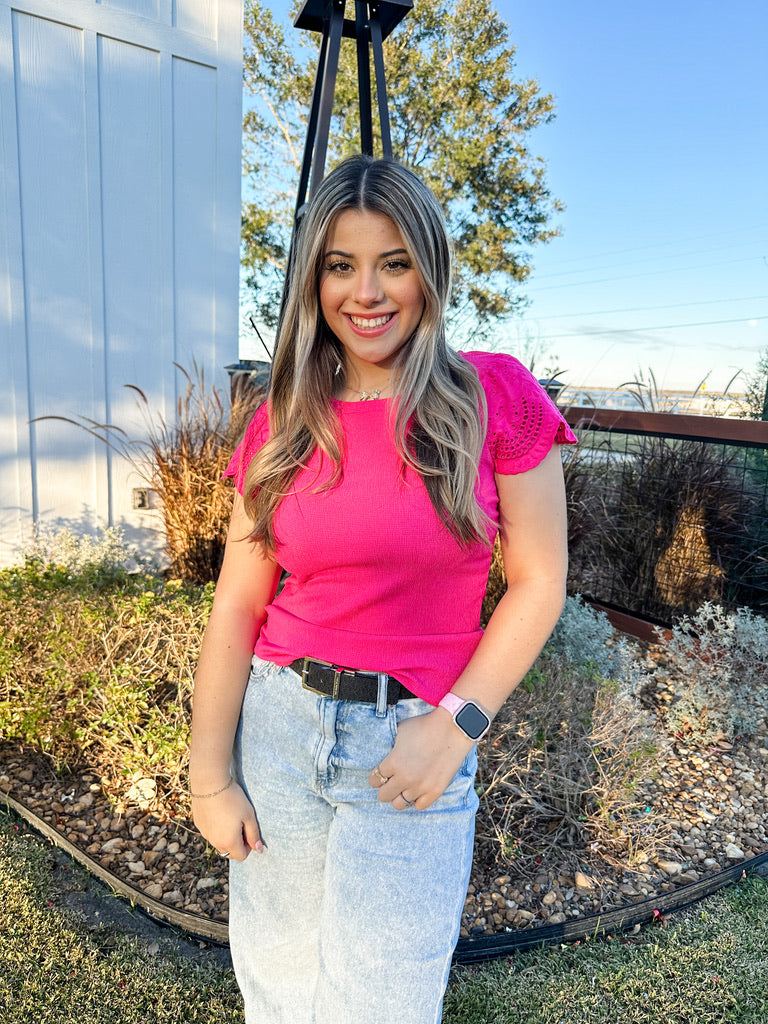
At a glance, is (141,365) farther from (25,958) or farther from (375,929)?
(375,929)

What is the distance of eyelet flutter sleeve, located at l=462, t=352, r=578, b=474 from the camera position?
1.08 m

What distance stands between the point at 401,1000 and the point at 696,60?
81.4 ft

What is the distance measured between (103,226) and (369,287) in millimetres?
3404

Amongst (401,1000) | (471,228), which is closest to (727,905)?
(401,1000)

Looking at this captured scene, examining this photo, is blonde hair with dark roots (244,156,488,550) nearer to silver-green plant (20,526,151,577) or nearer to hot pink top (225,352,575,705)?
hot pink top (225,352,575,705)

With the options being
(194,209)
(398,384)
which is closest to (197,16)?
(194,209)

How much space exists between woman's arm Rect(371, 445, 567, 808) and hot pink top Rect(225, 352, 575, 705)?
3cm

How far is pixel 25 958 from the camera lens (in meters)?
1.70

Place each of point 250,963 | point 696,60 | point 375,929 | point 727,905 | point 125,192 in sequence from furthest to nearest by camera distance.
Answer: point 696,60 < point 125,192 < point 727,905 < point 250,963 < point 375,929

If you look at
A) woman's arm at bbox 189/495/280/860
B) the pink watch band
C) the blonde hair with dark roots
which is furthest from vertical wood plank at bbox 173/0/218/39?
the pink watch band

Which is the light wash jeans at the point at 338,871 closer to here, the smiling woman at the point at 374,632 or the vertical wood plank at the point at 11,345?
the smiling woman at the point at 374,632

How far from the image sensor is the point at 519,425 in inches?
43.2

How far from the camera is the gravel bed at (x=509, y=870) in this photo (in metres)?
1.97

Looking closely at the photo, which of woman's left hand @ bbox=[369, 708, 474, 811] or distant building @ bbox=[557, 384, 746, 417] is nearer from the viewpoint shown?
woman's left hand @ bbox=[369, 708, 474, 811]
